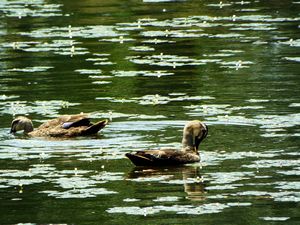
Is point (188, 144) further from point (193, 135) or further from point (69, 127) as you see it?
point (69, 127)

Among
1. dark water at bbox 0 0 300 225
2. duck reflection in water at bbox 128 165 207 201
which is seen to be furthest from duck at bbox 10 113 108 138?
duck reflection in water at bbox 128 165 207 201

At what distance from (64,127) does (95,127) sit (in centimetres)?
45

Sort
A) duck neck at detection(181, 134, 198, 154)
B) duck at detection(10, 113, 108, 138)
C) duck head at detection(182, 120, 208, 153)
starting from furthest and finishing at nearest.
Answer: duck at detection(10, 113, 108, 138), duck head at detection(182, 120, 208, 153), duck neck at detection(181, 134, 198, 154)

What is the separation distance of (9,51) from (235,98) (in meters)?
9.04

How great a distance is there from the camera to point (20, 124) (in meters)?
18.9

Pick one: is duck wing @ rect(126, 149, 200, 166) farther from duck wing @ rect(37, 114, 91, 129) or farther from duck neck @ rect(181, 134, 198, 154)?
duck wing @ rect(37, 114, 91, 129)

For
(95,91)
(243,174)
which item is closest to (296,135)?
(243,174)

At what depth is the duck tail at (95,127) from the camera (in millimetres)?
18302

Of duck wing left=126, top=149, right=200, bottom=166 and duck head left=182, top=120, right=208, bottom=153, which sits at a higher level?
duck head left=182, top=120, right=208, bottom=153

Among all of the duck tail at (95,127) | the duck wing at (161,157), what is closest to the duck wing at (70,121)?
the duck tail at (95,127)

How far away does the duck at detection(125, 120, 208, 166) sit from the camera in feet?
51.2

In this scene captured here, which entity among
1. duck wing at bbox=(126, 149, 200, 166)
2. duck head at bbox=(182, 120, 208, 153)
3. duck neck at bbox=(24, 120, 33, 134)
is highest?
duck head at bbox=(182, 120, 208, 153)

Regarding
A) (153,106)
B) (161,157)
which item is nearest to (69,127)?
(153,106)

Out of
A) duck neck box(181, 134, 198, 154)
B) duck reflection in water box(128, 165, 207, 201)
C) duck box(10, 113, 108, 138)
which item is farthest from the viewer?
duck box(10, 113, 108, 138)
